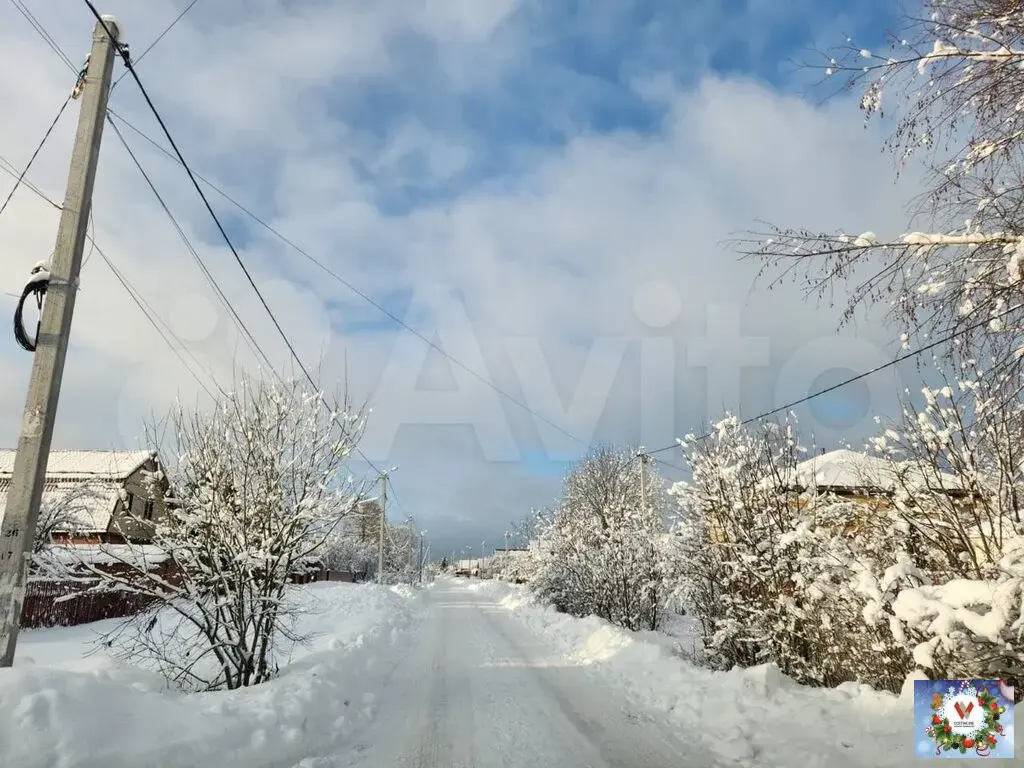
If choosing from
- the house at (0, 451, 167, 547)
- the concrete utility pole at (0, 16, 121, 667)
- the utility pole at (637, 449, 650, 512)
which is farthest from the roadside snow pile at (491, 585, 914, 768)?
the utility pole at (637, 449, 650, 512)

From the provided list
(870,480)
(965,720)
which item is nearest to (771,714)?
(965,720)

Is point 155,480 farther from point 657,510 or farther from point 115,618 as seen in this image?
point 115,618

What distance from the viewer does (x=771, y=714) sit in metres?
7.12

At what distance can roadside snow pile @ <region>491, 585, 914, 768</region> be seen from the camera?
5.74m

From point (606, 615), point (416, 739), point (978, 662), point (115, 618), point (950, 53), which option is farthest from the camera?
point (115, 618)

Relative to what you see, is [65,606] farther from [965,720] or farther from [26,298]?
[965,720]

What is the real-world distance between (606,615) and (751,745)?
1180 cm

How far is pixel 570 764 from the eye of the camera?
580cm

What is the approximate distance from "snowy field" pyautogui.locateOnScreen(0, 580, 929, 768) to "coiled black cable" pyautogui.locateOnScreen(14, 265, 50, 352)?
2825 mm

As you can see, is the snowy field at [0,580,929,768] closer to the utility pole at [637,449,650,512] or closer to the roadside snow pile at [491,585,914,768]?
the roadside snow pile at [491,585,914,768]

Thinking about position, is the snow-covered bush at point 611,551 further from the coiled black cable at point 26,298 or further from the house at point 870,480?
the coiled black cable at point 26,298

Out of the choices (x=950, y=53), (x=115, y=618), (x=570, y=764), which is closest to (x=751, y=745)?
(x=570, y=764)

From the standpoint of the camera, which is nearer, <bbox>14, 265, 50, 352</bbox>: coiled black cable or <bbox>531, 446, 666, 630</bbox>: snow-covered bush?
<bbox>14, 265, 50, 352</bbox>: coiled black cable

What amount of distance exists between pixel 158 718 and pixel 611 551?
13499mm
